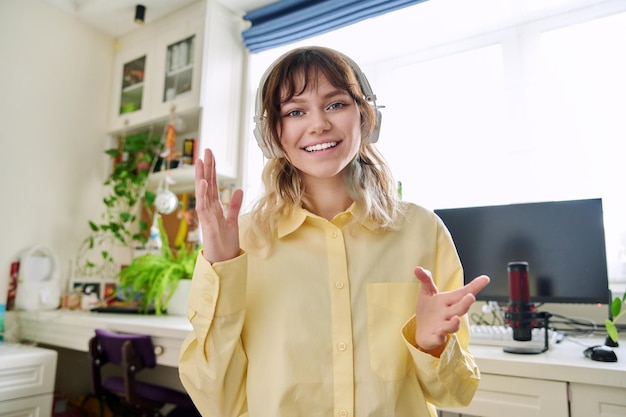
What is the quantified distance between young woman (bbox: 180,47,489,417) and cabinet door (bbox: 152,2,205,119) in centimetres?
177

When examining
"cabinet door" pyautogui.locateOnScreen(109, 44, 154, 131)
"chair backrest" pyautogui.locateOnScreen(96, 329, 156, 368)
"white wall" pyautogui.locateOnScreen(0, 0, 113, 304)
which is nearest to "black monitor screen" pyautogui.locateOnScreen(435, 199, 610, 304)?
"chair backrest" pyautogui.locateOnScreen(96, 329, 156, 368)

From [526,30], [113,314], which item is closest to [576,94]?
[526,30]

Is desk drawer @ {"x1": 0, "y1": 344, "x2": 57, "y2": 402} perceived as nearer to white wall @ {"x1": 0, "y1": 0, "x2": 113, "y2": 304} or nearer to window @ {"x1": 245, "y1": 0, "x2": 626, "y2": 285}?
white wall @ {"x1": 0, "y1": 0, "x2": 113, "y2": 304}

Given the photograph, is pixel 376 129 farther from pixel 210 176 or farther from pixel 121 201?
pixel 121 201

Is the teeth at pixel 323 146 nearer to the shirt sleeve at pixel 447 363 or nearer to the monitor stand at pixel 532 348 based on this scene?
the shirt sleeve at pixel 447 363

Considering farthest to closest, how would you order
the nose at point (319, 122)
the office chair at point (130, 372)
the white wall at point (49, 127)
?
1. the white wall at point (49, 127)
2. the office chair at point (130, 372)
3. the nose at point (319, 122)

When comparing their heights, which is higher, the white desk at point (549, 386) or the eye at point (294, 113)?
the eye at point (294, 113)

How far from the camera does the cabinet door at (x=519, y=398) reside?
1.12m

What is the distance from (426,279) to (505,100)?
1.64 meters

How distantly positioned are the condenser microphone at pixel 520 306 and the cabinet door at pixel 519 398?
22 centimetres

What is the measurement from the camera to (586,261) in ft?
4.89

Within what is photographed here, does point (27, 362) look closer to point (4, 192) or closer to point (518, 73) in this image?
point (4, 192)

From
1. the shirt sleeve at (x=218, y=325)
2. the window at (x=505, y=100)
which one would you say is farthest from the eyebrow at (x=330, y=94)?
the window at (x=505, y=100)

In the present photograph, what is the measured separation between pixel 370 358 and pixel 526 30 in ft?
6.35
